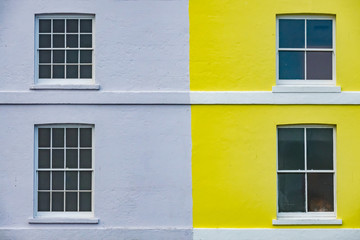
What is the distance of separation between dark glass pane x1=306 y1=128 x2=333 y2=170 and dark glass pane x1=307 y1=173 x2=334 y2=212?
0.65ft

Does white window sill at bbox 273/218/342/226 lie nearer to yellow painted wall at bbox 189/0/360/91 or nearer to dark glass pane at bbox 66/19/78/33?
yellow painted wall at bbox 189/0/360/91

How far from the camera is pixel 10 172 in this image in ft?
40.1

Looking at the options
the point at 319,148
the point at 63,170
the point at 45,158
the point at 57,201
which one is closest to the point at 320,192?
the point at 319,148

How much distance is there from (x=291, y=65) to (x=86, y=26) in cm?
467

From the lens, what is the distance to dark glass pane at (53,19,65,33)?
12.5 meters

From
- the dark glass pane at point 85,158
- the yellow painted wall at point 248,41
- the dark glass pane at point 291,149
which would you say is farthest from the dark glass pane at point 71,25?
the dark glass pane at point 291,149

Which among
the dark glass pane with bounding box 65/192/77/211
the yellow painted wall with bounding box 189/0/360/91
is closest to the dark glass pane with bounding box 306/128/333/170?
the yellow painted wall with bounding box 189/0/360/91

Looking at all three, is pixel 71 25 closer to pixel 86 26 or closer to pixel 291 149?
pixel 86 26

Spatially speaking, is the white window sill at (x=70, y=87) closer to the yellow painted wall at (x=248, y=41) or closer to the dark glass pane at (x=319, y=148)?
the yellow painted wall at (x=248, y=41)

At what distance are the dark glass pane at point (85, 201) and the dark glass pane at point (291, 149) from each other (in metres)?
4.27

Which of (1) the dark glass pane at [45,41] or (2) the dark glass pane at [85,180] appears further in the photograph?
(1) the dark glass pane at [45,41]

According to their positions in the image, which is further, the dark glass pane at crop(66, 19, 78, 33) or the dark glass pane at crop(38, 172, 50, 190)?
the dark glass pane at crop(66, 19, 78, 33)

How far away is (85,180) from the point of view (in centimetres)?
1233

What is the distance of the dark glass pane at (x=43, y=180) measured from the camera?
12.4m
